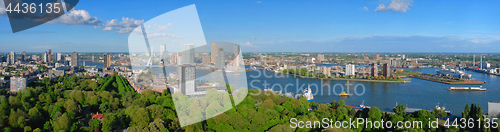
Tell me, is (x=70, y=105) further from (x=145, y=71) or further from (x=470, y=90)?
(x=470, y=90)

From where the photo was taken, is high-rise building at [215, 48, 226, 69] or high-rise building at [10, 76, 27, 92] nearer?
high-rise building at [10, 76, 27, 92]

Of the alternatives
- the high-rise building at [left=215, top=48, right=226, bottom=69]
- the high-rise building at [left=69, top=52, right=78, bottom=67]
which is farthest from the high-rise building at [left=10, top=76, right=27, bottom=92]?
the high-rise building at [left=69, top=52, right=78, bottom=67]

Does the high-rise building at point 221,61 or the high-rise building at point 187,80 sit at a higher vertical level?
the high-rise building at point 221,61

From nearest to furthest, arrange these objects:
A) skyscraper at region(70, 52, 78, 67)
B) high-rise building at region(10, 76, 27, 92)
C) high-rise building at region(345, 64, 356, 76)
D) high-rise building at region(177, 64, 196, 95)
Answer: high-rise building at region(177, 64, 196, 95) → high-rise building at region(10, 76, 27, 92) → high-rise building at region(345, 64, 356, 76) → skyscraper at region(70, 52, 78, 67)

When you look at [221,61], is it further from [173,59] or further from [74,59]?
[74,59]

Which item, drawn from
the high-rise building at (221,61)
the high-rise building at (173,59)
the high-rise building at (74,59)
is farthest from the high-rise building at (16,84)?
the high-rise building at (74,59)

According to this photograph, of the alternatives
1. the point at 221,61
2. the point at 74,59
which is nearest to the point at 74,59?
the point at 74,59

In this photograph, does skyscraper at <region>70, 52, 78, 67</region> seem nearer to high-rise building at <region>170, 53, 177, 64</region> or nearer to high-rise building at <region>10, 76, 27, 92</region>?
high-rise building at <region>170, 53, 177, 64</region>

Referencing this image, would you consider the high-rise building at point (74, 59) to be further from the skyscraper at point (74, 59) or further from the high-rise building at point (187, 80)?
the high-rise building at point (187, 80)

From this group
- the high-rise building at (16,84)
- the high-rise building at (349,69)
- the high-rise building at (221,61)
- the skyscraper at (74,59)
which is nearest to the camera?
the high-rise building at (16,84)
